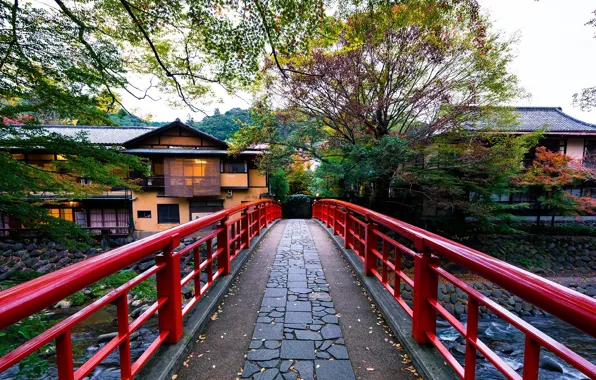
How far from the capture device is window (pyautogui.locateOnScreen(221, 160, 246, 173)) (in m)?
15.6

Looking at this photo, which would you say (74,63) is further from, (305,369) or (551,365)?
(551,365)

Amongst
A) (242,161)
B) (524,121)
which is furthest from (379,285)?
(524,121)

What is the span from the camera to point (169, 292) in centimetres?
207

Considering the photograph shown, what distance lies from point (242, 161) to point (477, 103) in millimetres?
12207

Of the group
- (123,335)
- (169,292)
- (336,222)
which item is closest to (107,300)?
(123,335)

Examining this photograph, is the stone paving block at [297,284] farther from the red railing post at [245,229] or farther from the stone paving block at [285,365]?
the red railing post at [245,229]

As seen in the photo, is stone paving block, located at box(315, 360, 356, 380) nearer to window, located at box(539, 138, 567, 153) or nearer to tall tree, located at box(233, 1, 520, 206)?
tall tree, located at box(233, 1, 520, 206)

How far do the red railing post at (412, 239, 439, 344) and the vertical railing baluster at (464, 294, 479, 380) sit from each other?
0.43m

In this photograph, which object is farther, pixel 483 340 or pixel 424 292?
pixel 483 340

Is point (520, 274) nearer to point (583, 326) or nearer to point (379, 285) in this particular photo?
point (583, 326)

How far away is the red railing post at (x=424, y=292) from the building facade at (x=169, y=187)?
13284mm

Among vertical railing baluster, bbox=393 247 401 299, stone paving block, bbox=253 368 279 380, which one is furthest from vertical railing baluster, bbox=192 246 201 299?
vertical railing baluster, bbox=393 247 401 299

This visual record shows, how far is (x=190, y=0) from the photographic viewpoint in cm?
417

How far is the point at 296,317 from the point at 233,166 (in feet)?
45.6
